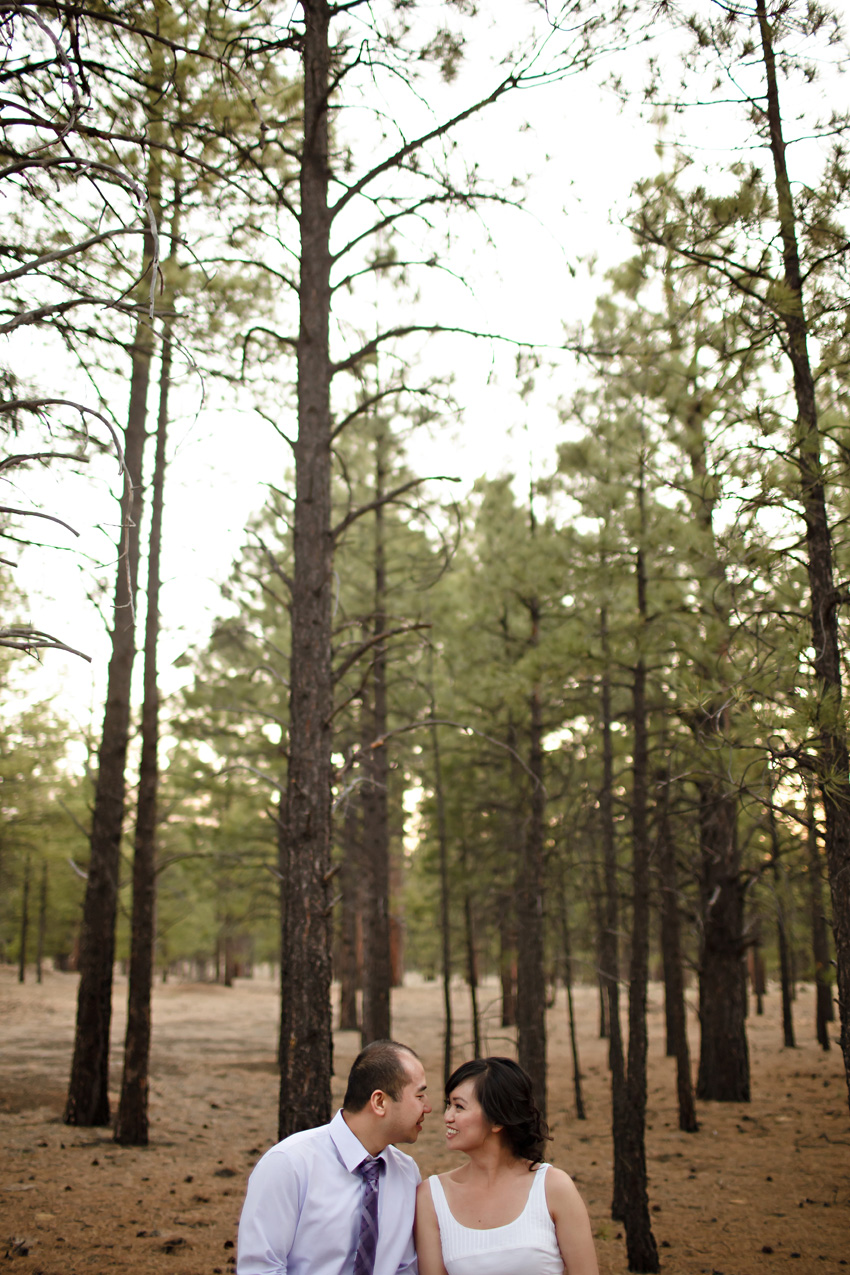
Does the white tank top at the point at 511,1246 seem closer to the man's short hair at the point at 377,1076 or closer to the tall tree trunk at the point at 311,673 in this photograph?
the man's short hair at the point at 377,1076

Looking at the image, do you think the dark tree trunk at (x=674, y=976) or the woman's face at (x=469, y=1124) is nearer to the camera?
the woman's face at (x=469, y=1124)

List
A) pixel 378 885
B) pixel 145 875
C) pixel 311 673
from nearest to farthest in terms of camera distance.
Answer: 1. pixel 311 673
2. pixel 145 875
3. pixel 378 885

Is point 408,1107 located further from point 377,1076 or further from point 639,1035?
point 639,1035

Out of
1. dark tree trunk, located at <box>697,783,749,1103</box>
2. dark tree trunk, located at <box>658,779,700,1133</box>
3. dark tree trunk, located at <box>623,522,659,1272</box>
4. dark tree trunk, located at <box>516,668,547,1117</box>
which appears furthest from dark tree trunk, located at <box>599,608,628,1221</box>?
dark tree trunk, located at <box>697,783,749,1103</box>

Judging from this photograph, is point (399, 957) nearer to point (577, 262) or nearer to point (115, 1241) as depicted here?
point (115, 1241)

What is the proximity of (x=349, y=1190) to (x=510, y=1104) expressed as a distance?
19.4 inches

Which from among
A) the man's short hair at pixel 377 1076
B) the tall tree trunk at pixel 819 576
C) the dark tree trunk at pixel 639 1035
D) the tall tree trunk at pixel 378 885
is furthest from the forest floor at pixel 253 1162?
the man's short hair at pixel 377 1076

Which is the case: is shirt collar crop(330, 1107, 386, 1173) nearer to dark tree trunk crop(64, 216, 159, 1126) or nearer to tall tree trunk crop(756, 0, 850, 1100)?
tall tree trunk crop(756, 0, 850, 1100)

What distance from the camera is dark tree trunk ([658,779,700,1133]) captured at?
10119 millimetres

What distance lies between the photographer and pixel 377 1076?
2.42 meters

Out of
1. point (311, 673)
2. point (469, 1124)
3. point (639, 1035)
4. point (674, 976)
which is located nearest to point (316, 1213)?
point (469, 1124)

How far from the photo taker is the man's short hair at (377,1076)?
7.91ft

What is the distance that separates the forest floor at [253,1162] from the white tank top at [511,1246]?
4118 mm

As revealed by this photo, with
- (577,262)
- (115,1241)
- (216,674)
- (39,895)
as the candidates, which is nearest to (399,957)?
(39,895)
